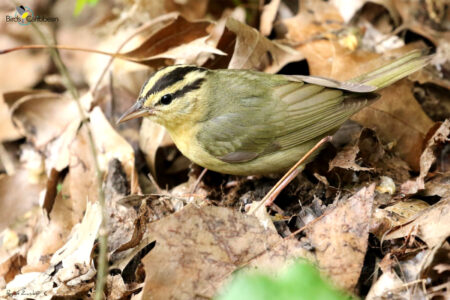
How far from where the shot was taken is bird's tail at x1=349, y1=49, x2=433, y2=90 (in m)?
4.39

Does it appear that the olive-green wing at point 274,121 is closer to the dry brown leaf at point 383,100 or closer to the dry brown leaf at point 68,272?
the dry brown leaf at point 383,100

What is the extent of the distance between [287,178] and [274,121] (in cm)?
52

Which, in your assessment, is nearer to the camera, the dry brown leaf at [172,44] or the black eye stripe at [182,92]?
the black eye stripe at [182,92]

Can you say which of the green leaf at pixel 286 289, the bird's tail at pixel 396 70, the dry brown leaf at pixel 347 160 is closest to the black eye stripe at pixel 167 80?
the dry brown leaf at pixel 347 160

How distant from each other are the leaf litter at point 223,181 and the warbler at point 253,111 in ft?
0.97

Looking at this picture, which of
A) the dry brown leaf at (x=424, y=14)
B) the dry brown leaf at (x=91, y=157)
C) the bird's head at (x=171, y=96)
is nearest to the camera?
the bird's head at (x=171, y=96)

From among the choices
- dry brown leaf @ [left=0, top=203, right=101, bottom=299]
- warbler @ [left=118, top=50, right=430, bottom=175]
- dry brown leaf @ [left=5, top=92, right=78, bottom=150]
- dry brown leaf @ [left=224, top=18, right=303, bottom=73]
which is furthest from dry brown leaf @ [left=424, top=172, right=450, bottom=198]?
dry brown leaf @ [left=5, top=92, right=78, bottom=150]

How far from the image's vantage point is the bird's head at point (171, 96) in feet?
14.0

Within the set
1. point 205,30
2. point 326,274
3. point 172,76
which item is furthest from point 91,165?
point 326,274

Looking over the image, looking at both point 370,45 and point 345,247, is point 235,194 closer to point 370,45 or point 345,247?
point 345,247

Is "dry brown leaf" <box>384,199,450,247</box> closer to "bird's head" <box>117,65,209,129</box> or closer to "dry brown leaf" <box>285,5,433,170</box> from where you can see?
"dry brown leaf" <box>285,5,433,170</box>

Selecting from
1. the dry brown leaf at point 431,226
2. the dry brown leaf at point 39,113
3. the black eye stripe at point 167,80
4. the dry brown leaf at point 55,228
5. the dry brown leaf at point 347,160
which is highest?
the black eye stripe at point 167,80

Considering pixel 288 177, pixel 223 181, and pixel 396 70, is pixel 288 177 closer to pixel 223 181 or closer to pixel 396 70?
pixel 223 181

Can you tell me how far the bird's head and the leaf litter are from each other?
Result: 2.14 feet
